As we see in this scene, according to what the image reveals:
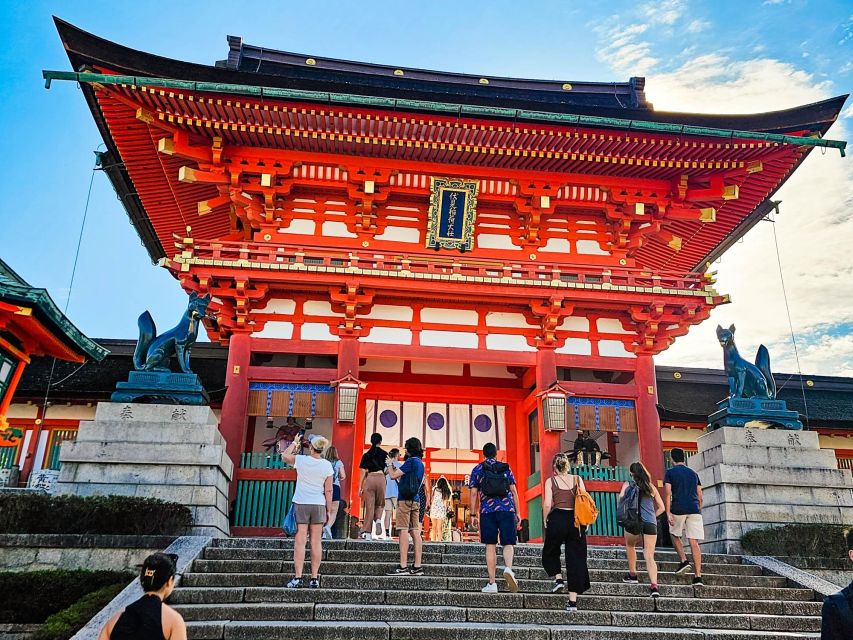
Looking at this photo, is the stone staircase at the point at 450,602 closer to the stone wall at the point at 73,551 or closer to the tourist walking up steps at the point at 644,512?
the tourist walking up steps at the point at 644,512

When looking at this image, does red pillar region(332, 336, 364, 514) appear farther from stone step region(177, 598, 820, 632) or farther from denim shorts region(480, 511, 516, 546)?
stone step region(177, 598, 820, 632)

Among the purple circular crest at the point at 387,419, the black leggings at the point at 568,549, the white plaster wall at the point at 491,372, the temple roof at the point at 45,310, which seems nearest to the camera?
the black leggings at the point at 568,549

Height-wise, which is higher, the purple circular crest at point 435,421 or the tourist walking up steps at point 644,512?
the purple circular crest at point 435,421

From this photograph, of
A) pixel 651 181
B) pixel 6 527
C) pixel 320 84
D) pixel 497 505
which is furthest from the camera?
pixel 651 181

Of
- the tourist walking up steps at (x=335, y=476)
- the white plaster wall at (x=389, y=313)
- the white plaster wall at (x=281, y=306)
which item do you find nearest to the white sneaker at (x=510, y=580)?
the tourist walking up steps at (x=335, y=476)

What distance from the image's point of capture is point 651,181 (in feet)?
53.8

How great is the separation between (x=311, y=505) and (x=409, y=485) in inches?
51.6

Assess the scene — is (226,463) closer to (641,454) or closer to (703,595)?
(703,595)

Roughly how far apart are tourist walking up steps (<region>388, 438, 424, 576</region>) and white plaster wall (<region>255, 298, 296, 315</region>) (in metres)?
7.30

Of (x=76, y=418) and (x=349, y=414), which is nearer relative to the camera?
(x=349, y=414)

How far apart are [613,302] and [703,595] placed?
7.67 m

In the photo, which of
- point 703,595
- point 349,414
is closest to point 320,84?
point 349,414

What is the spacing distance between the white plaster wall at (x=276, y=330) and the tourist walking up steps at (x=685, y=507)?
8832 millimetres

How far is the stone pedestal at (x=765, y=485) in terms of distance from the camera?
11.9 metres
